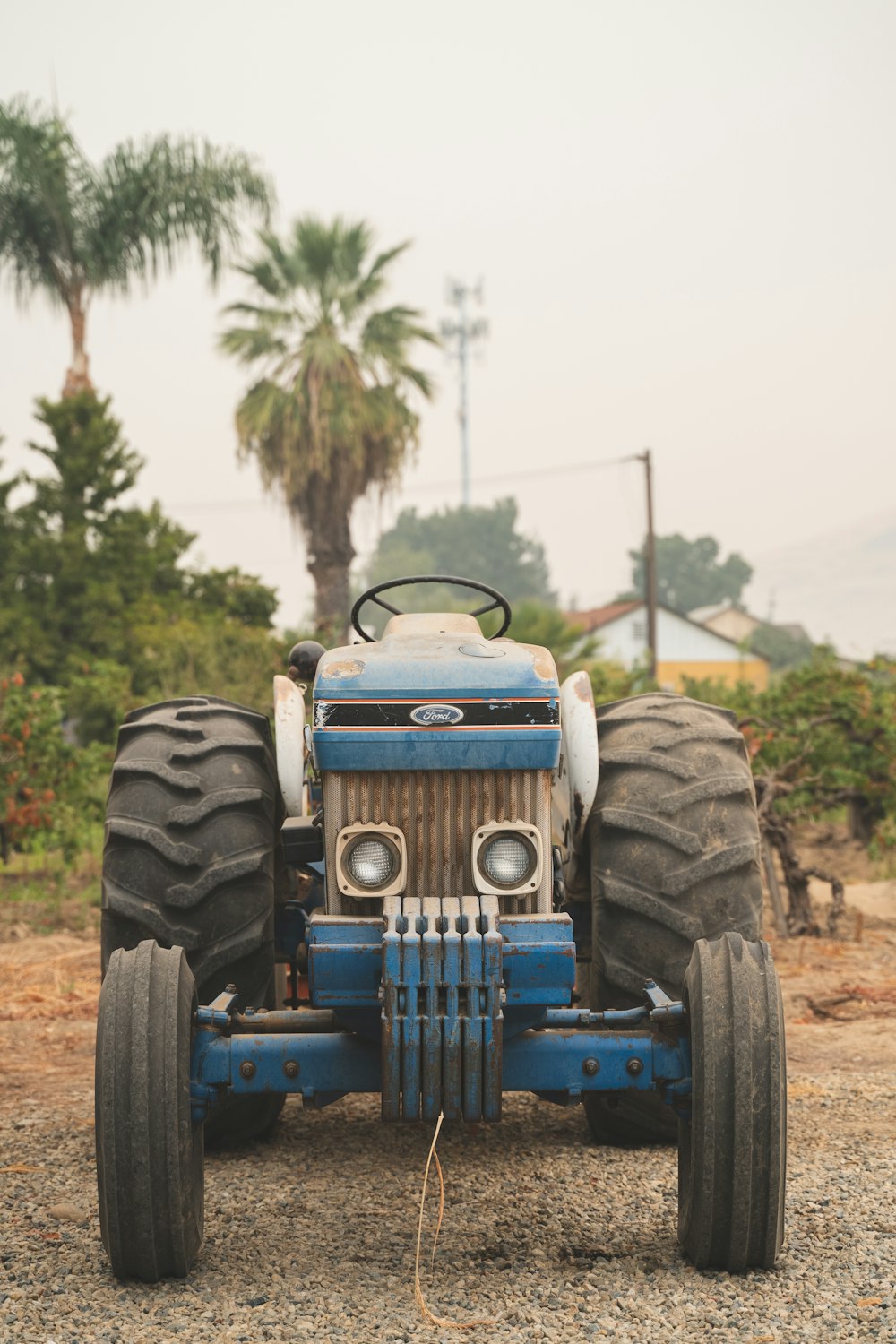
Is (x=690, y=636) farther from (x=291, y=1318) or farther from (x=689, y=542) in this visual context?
(x=291, y=1318)

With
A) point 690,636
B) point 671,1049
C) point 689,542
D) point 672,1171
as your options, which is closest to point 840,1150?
point 672,1171

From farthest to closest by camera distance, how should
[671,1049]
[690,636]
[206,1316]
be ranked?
[690,636], [671,1049], [206,1316]

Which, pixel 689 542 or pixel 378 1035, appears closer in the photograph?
pixel 378 1035

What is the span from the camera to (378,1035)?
163 inches

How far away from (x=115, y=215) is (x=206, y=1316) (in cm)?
2322

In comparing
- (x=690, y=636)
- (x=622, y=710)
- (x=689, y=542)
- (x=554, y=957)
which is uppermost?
(x=689, y=542)

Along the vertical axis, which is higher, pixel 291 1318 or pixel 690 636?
pixel 690 636

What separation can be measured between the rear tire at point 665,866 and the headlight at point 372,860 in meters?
0.76

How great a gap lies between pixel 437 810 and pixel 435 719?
0.90 ft

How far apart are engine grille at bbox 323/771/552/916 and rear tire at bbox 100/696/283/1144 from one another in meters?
0.56

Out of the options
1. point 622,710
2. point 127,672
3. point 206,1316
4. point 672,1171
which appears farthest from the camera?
point 127,672

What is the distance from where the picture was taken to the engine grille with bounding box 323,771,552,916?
14.4 feet

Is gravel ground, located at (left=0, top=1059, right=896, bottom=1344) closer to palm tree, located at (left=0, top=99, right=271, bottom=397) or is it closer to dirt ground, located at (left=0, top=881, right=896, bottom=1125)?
dirt ground, located at (left=0, top=881, right=896, bottom=1125)

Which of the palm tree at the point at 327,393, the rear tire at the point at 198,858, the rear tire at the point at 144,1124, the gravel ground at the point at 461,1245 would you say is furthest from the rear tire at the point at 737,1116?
the palm tree at the point at 327,393
